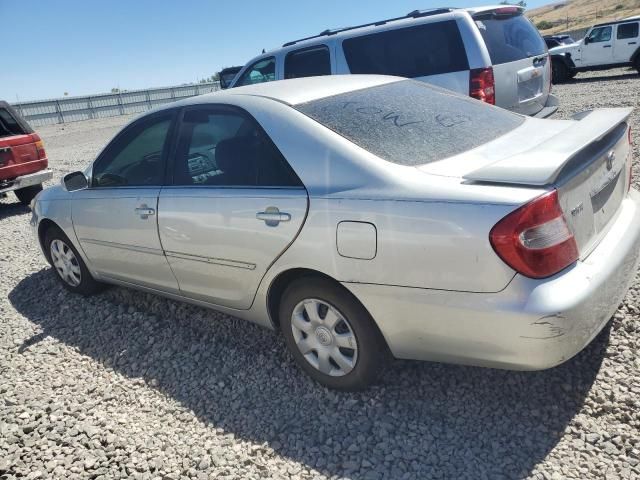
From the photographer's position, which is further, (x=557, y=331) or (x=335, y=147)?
(x=335, y=147)

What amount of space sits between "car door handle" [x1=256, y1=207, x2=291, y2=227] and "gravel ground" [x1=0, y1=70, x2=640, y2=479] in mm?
955

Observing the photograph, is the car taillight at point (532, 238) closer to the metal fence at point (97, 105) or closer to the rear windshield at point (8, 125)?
the rear windshield at point (8, 125)

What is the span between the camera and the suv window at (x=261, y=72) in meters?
7.56

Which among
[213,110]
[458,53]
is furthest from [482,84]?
[213,110]

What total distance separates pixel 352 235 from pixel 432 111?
3.48 ft

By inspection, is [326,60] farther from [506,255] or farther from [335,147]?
[506,255]


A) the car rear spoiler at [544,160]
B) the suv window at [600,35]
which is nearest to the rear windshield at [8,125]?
the car rear spoiler at [544,160]

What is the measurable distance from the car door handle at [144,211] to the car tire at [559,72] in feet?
61.9

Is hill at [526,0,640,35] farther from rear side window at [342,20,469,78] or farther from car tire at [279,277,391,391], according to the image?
car tire at [279,277,391,391]

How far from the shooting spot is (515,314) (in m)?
2.04

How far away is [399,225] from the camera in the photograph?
223 cm

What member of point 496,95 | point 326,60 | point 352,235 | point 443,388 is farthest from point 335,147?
point 326,60

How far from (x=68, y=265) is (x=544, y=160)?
12.8 feet

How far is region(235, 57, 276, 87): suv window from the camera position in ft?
24.8
